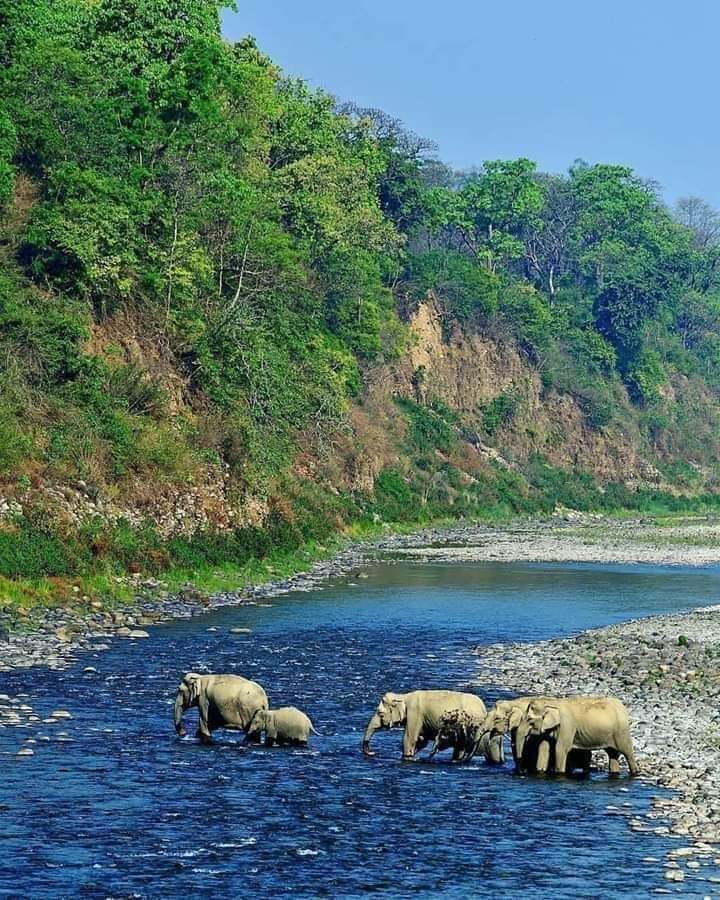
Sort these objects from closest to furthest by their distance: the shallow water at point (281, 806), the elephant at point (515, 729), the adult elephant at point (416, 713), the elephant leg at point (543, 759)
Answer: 1. the shallow water at point (281, 806)
2. the elephant leg at point (543, 759)
3. the elephant at point (515, 729)
4. the adult elephant at point (416, 713)

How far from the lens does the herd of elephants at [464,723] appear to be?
2231cm

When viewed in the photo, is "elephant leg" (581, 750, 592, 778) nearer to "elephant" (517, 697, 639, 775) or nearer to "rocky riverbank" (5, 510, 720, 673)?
"elephant" (517, 697, 639, 775)

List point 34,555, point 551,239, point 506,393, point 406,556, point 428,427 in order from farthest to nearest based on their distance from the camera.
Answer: point 551,239 → point 506,393 → point 428,427 → point 406,556 → point 34,555

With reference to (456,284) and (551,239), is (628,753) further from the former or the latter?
(551,239)

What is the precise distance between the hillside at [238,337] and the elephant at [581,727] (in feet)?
67.1

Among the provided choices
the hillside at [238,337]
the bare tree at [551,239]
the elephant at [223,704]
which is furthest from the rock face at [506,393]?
the elephant at [223,704]

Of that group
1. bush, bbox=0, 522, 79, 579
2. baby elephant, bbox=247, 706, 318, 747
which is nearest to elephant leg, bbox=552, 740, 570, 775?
baby elephant, bbox=247, 706, 318, 747

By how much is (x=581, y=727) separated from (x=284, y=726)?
5031 millimetres

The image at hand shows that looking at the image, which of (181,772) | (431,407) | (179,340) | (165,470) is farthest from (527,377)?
(181,772)

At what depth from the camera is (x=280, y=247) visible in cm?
6706

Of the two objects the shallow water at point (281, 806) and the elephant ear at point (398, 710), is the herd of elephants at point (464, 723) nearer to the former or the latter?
the elephant ear at point (398, 710)

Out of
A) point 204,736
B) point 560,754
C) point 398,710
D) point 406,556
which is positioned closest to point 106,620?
point 204,736

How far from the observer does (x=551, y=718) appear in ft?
73.3

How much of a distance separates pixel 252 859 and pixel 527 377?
95.6 meters
